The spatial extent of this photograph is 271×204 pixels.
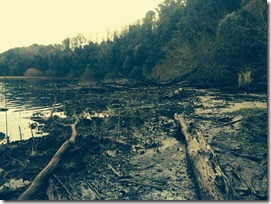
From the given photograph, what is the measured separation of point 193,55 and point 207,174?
1240 cm

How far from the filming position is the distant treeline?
1075cm

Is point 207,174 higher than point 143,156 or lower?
higher

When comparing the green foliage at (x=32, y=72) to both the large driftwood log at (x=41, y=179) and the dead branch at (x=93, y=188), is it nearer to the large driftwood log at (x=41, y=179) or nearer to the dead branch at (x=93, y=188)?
the large driftwood log at (x=41, y=179)

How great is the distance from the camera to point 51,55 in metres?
14.9

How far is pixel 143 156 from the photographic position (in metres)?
6.63

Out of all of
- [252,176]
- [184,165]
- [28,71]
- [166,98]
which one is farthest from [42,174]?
[28,71]

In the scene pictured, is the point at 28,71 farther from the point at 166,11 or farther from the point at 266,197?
the point at 166,11

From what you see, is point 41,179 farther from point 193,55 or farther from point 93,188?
point 193,55

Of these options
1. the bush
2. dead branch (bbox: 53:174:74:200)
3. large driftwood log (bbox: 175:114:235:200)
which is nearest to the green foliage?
dead branch (bbox: 53:174:74:200)

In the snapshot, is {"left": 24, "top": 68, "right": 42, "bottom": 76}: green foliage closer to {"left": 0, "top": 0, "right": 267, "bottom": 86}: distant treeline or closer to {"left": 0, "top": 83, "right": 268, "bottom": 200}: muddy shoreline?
{"left": 0, "top": 0, "right": 267, "bottom": 86}: distant treeline

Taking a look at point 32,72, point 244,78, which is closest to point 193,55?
point 244,78

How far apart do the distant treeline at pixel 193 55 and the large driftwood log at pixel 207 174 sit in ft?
14.8

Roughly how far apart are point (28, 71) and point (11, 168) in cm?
1153

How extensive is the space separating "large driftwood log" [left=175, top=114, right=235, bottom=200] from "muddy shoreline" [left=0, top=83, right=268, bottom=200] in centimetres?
25
